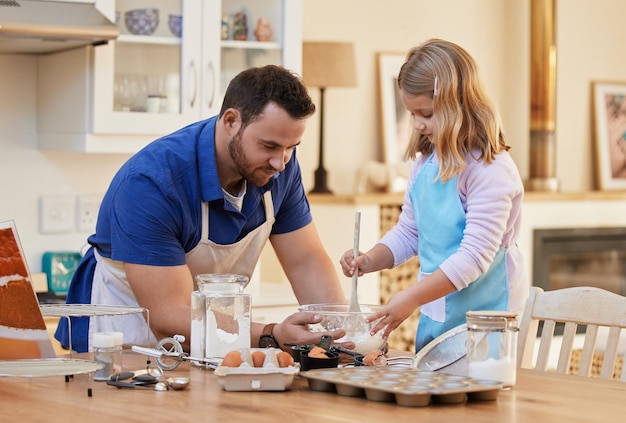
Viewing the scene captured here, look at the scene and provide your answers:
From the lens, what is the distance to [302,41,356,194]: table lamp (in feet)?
15.2

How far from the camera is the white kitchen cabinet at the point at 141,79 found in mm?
3455

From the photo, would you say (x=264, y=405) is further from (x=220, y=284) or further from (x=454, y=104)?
(x=454, y=104)

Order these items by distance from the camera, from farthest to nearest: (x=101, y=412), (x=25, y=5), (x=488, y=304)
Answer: (x=25, y=5) < (x=488, y=304) < (x=101, y=412)

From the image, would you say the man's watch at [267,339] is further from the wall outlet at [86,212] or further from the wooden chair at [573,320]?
the wall outlet at [86,212]

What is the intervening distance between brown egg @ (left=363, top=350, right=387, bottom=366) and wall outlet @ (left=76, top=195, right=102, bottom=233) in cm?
194

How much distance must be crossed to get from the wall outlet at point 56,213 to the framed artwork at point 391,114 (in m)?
1.88

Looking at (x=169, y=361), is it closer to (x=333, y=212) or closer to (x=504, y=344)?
(x=504, y=344)

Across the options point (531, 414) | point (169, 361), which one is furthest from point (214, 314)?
point (531, 414)

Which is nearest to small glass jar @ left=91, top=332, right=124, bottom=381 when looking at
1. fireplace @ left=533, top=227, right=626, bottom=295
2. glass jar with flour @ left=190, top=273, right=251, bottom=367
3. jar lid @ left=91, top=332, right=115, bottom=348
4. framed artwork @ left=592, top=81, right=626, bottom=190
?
jar lid @ left=91, top=332, right=115, bottom=348

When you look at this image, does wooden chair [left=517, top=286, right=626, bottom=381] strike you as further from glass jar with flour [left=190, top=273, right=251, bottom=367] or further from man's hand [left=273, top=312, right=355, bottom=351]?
glass jar with flour [left=190, top=273, right=251, bottom=367]

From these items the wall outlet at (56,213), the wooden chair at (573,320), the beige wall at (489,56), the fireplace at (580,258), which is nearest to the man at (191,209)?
the wooden chair at (573,320)

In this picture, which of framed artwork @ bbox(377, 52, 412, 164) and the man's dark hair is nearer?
the man's dark hair

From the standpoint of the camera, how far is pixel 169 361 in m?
2.01

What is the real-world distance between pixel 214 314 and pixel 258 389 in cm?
24
